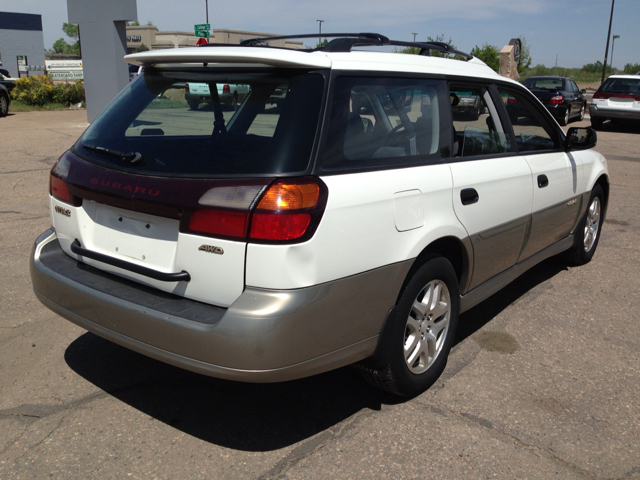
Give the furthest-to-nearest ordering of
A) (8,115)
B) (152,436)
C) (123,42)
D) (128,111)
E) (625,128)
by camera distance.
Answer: (625,128), (8,115), (123,42), (128,111), (152,436)

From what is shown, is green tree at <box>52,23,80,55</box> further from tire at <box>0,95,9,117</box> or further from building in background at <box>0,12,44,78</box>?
tire at <box>0,95,9,117</box>

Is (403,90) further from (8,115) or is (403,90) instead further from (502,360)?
(8,115)

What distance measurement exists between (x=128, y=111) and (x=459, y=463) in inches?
94.9

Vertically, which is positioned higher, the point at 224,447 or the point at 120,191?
the point at 120,191

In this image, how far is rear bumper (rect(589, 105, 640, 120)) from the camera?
62.1 feet

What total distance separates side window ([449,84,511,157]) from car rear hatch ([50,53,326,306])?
1.20 metres

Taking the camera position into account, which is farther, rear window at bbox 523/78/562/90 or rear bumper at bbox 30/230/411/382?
rear window at bbox 523/78/562/90

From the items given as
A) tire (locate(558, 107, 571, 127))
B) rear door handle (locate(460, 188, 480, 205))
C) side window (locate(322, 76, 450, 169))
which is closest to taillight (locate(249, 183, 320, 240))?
side window (locate(322, 76, 450, 169))

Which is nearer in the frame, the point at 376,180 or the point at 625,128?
the point at 376,180

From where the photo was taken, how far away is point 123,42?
16.4m

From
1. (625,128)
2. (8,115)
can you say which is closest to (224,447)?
(8,115)

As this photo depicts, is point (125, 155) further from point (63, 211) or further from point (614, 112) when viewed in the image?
point (614, 112)

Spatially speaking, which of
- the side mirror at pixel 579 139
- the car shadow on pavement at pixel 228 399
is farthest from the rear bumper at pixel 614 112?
the car shadow on pavement at pixel 228 399

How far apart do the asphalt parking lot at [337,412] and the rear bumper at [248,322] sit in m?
0.49
